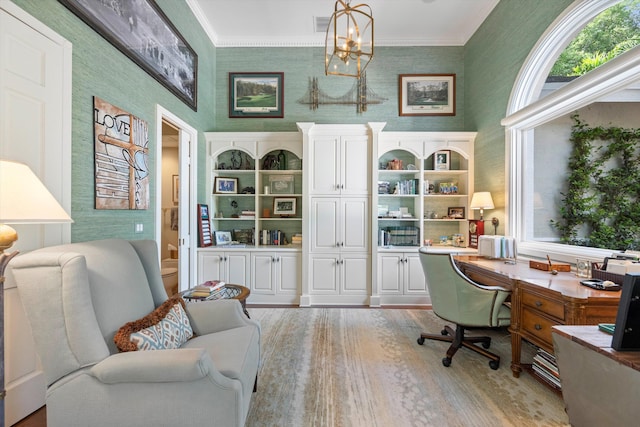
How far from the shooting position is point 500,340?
284 centimetres

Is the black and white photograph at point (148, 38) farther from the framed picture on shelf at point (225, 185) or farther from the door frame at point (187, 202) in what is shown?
the framed picture on shelf at point (225, 185)

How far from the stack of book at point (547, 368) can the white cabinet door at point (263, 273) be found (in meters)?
2.94

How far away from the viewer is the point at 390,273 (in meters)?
3.96

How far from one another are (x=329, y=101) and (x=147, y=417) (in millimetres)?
4334

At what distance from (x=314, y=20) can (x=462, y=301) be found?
410cm

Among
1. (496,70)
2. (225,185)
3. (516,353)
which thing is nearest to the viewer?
(516,353)

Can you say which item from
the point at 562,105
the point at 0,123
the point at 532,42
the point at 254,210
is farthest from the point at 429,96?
→ the point at 0,123

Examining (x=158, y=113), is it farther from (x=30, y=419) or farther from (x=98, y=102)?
(x=30, y=419)

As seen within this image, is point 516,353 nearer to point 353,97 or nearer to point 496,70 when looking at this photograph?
point 496,70

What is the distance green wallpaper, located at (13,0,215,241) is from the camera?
1.83 meters

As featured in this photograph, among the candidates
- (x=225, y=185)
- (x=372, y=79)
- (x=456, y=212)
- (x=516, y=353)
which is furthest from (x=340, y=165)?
(x=516, y=353)

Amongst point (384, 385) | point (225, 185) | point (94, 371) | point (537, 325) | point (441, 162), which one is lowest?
point (384, 385)

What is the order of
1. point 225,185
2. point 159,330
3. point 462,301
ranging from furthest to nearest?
point 225,185
point 462,301
point 159,330

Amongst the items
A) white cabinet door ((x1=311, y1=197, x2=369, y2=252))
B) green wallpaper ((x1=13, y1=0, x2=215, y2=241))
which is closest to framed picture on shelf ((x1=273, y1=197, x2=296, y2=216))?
white cabinet door ((x1=311, y1=197, x2=369, y2=252))
